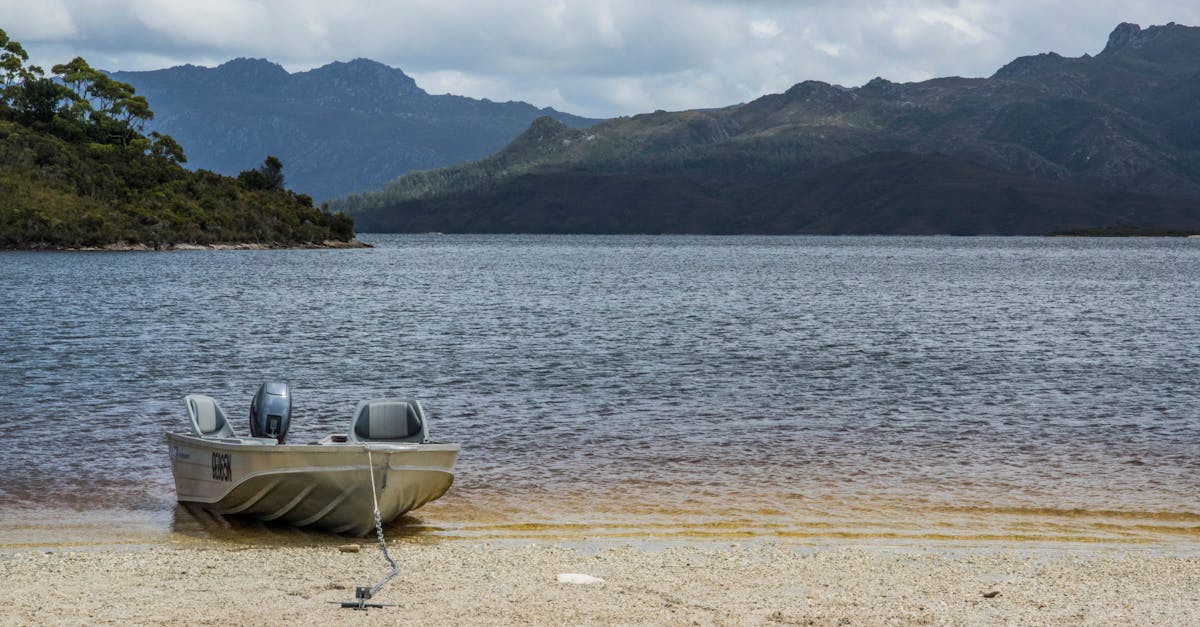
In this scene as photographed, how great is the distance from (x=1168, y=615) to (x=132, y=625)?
11.6 m

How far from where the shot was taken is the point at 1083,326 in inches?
2569

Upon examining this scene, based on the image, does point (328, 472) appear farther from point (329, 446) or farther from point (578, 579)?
point (578, 579)

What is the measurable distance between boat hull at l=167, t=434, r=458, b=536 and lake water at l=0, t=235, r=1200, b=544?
89 cm

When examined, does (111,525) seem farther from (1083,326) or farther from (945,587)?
(1083,326)

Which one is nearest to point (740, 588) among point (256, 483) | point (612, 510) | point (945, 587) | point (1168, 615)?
point (945, 587)

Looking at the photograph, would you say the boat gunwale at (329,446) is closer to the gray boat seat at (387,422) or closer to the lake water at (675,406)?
the lake water at (675,406)

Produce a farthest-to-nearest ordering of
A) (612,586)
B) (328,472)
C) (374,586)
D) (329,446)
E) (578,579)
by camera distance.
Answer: (328,472) → (329,446) → (578,579) → (612,586) → (374,586)

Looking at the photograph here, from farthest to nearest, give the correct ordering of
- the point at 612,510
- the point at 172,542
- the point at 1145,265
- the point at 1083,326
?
the point at 1145,265, the point at 1083,326, the point at 612,510, the point at 172,542

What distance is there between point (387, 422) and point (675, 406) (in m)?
15.1

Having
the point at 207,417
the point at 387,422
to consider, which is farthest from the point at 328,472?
the point at 207,417

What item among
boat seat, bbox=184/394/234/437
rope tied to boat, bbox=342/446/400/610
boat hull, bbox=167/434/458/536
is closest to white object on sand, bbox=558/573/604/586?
rope tied to boat, bbox=342/446/400/610

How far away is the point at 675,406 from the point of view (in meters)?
34.4

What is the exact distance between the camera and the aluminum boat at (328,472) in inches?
701

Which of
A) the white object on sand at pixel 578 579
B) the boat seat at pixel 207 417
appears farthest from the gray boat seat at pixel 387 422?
the white object on sand at pixel 578 579
